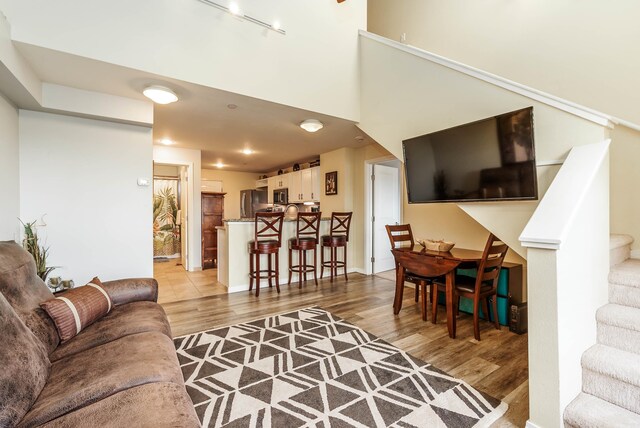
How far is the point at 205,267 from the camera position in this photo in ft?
19.1

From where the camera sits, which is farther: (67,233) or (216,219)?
(216,219)

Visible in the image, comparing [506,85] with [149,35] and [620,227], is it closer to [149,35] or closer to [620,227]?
[620,227]

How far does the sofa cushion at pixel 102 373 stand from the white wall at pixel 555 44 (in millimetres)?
3922

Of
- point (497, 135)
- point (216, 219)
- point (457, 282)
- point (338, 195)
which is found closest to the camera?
point (497, 135)

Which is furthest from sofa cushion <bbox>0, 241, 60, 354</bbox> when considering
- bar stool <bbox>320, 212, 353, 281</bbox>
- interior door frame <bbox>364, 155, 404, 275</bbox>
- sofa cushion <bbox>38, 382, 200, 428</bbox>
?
interior door frame <bbox>364, 155, 404, 275</bbox>

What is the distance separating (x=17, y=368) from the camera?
42.7 inches

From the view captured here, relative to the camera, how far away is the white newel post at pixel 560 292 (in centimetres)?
139

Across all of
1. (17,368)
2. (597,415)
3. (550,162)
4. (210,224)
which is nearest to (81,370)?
(17,368)

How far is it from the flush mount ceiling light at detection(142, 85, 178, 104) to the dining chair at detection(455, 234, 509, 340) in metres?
3.33

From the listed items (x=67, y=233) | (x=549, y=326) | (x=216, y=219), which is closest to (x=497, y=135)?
(x=549, y=326)

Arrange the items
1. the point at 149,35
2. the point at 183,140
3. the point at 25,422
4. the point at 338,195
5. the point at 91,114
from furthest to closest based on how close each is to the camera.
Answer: the point at 338,195, the point at 183,140, the point at 91,114, the point at 149,35, the point at 25,422

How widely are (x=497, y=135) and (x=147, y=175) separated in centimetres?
370

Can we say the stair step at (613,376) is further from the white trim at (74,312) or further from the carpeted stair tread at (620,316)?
the white trim at (74,312)

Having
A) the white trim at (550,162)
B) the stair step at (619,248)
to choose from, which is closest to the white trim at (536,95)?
the white trim at (550,162)
